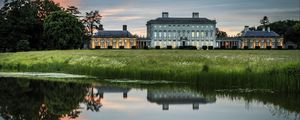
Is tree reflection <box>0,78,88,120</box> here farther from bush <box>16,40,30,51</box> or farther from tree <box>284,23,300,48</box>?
tree <box>284,23,300,48</box>

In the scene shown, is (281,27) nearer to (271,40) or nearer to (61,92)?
(271,40)

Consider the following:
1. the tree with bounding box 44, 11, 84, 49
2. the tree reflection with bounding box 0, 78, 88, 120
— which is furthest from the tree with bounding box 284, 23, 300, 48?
the tree reflection with bounding box 0, 78, 88, 120

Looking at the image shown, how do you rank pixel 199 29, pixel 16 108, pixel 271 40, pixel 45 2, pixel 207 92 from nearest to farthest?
1. pixel 16 108
2. pixel 207 92
3. pixel 45 2
4. pixel 271 40
5. pixel 199 29

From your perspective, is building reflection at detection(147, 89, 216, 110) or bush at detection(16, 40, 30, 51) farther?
bush at detection(16, 40, 30, 51)

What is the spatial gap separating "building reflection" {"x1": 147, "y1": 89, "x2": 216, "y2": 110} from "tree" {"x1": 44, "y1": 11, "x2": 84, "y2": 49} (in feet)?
198

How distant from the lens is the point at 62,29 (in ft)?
274

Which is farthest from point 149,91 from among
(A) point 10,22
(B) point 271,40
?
(B) point 271,40

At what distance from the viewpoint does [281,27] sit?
570ft

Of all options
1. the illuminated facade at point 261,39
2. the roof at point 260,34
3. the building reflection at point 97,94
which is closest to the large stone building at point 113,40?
the illuminated facade at point 261,39

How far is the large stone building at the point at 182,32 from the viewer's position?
169 m

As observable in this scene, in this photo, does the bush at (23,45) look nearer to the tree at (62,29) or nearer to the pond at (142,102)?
the tree at (62,29)

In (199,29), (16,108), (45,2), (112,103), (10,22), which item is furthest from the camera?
(199,29)

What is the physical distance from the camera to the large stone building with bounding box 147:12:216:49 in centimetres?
16925

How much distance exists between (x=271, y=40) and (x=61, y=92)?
141548 millimetres
